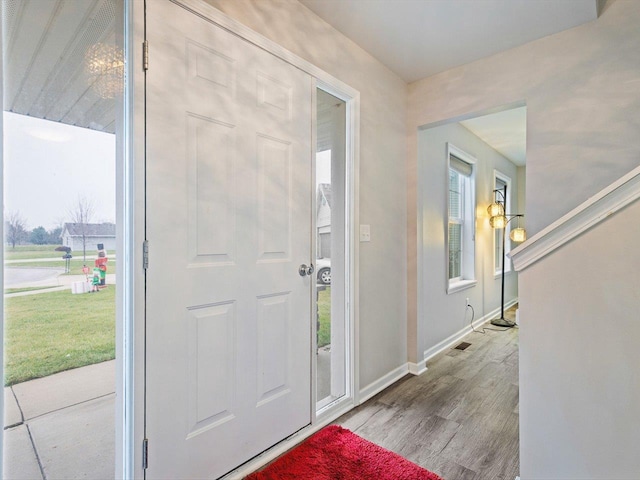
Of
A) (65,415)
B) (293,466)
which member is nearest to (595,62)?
(293,466)

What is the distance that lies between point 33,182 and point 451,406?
253 cm

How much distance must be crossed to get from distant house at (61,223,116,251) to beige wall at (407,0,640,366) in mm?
2361

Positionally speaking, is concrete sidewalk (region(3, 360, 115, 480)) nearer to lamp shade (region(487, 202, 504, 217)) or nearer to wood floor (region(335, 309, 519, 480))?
wood floor (region(335, 309, 519, 480))

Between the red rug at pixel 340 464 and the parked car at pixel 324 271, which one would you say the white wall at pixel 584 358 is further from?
the parked car at pixel 324 271

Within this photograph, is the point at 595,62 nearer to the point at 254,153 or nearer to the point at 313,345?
the point at 254,153

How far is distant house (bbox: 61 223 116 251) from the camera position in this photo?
1.12 m

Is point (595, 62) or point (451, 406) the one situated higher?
point (595, 62)

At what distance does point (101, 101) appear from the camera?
118 centimetres

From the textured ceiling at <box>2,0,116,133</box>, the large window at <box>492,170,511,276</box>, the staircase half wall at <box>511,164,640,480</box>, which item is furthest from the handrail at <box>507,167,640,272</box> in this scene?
the large window at <box>492,170,511,276</box>

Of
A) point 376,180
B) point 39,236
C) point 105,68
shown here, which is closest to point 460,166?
point 376,180

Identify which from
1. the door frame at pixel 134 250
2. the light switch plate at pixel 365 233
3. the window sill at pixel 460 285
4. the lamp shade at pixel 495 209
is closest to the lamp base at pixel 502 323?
the window sill at pixel 460 285

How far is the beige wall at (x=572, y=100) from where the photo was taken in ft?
6.07

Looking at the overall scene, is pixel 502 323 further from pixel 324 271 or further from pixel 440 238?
pixel 324 271

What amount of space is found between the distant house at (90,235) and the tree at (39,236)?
48 millimetres
